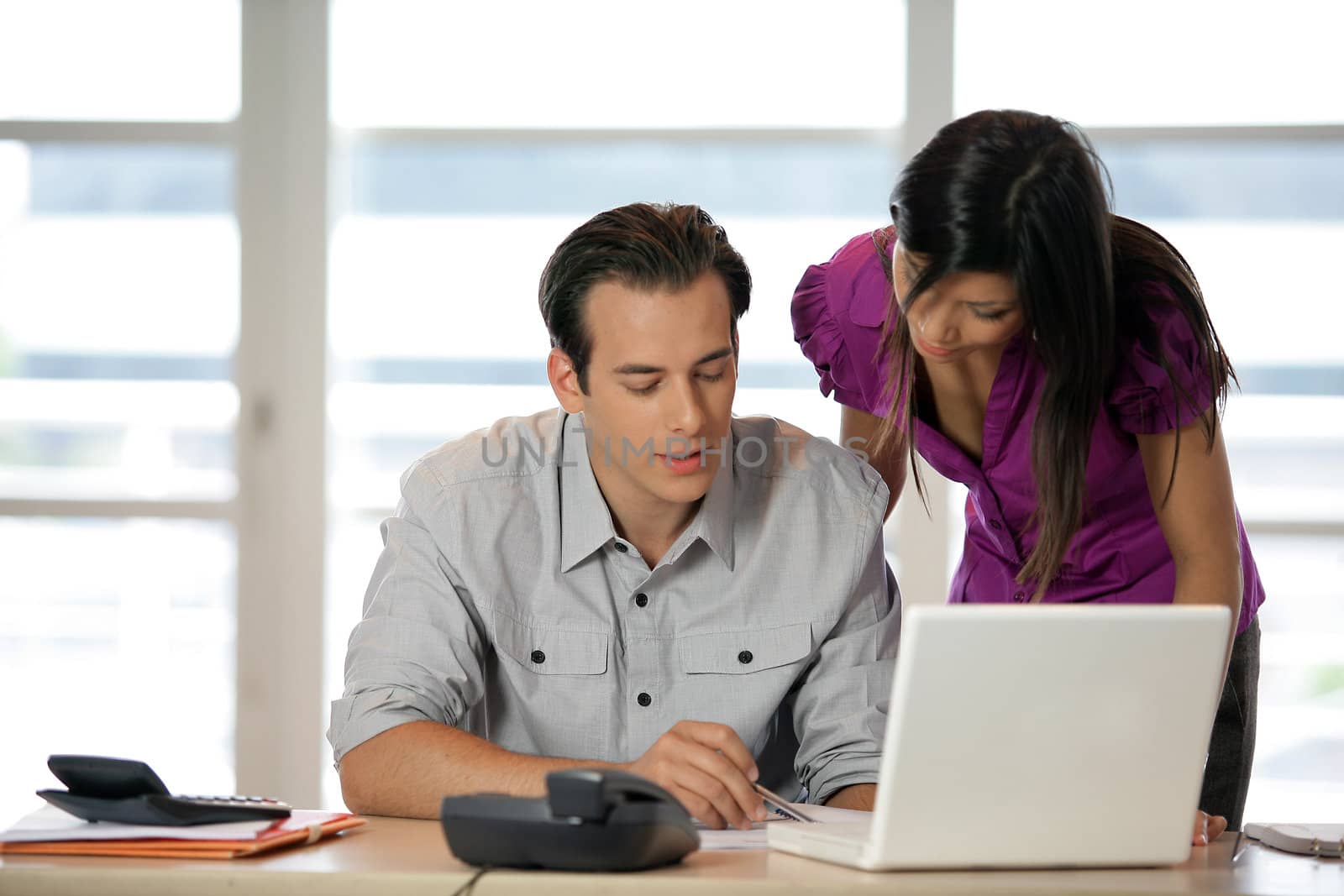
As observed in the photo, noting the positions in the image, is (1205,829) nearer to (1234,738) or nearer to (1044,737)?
(1044,737)

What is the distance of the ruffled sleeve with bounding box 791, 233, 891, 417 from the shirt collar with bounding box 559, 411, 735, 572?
0.67ft

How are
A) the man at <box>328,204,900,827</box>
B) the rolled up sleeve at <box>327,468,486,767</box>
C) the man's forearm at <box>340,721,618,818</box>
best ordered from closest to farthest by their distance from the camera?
the man's forearm at <box>340,721,618,818</box>
the rolled up sleeve at <box>327,468,486,767</box>
the man at <box>328,204,900,827</box>

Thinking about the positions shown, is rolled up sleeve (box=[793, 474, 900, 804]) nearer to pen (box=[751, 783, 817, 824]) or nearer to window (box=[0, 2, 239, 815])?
pen (box=[751, 783, 817, 824])

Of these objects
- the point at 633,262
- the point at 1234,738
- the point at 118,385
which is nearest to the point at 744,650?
the point at 633,262

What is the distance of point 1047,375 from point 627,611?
0.57 metres

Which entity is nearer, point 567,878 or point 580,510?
point 567,878

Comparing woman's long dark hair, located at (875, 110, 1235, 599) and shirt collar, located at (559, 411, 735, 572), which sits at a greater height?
woman's long dark hair, located at (875, 110, 1235, 599)

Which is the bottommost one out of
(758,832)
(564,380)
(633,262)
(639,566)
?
(758,832)

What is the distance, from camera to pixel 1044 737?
3.16 ft

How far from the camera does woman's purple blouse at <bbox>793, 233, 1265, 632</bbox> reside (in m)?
1.50

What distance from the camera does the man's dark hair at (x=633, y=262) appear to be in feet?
5.21

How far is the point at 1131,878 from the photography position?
0.99 meters

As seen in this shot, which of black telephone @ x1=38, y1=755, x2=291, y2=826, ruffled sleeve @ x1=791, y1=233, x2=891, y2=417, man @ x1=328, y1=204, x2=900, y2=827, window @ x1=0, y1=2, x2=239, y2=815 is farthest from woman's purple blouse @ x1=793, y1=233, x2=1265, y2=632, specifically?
window @ x1=0, y1=2, x2=239, y2=815

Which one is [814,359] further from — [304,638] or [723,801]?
[304,638]
